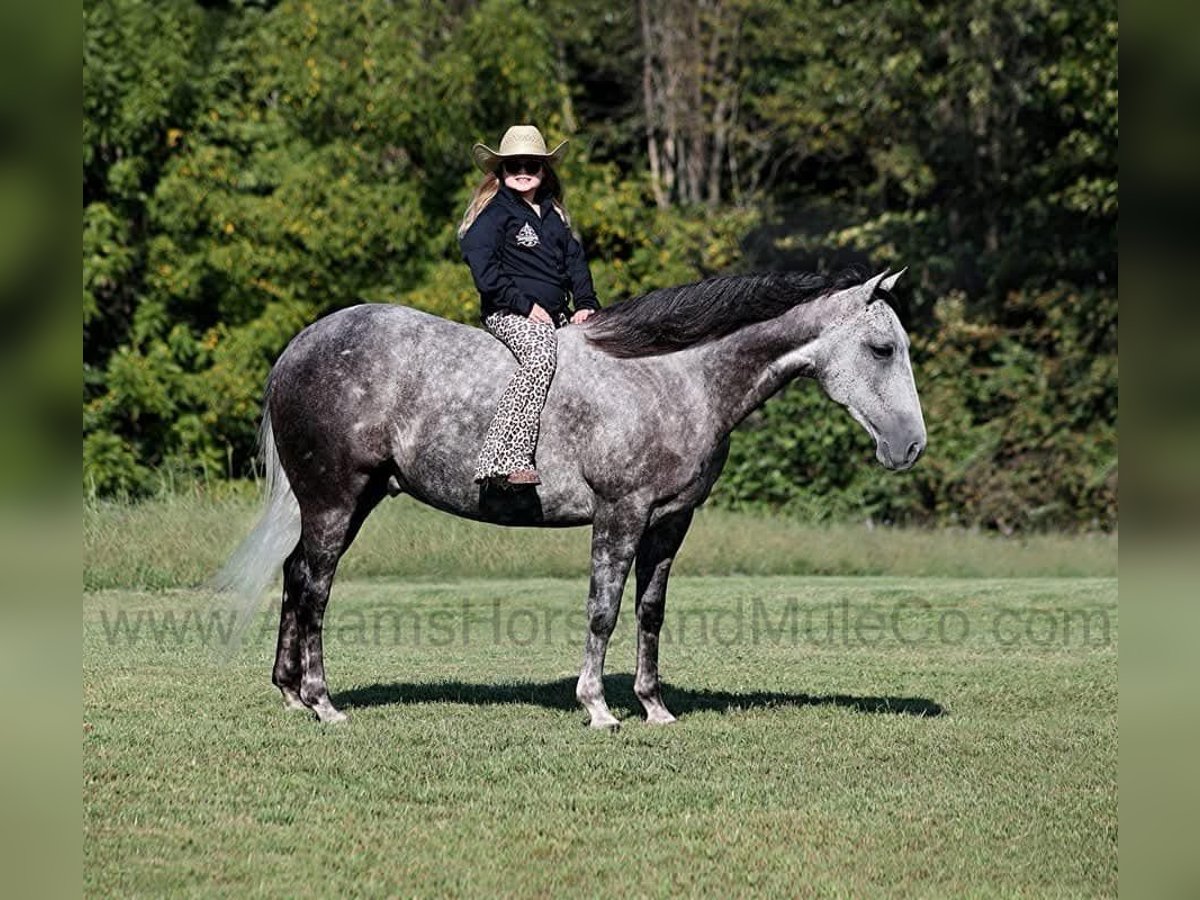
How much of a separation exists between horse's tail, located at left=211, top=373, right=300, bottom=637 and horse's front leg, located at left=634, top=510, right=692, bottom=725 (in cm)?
182

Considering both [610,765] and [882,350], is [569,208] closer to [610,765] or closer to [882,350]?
[882,350]

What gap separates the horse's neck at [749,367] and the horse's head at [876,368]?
0.19 metres

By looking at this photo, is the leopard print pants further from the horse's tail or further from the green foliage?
the green foliage

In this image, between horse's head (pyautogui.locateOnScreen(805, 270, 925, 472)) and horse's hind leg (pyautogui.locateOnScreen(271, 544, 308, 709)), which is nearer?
horse's head (pyautogui.locateOnScreen(805, 270, 925, 472))

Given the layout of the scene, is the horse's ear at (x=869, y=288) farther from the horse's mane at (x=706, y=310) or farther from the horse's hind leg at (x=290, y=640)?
the horse's hind leg at (x=290, y=640)

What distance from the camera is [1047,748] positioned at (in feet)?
24.4

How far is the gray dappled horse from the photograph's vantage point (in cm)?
759

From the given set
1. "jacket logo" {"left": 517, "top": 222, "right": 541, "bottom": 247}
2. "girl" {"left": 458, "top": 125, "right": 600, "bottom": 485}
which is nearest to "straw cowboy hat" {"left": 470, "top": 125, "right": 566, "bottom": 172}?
"girl" {"left": 458, "top": 125, "right": 600, "bottom": 485}

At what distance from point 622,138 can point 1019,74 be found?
6175 mm

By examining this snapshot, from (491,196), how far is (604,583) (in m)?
2.06
